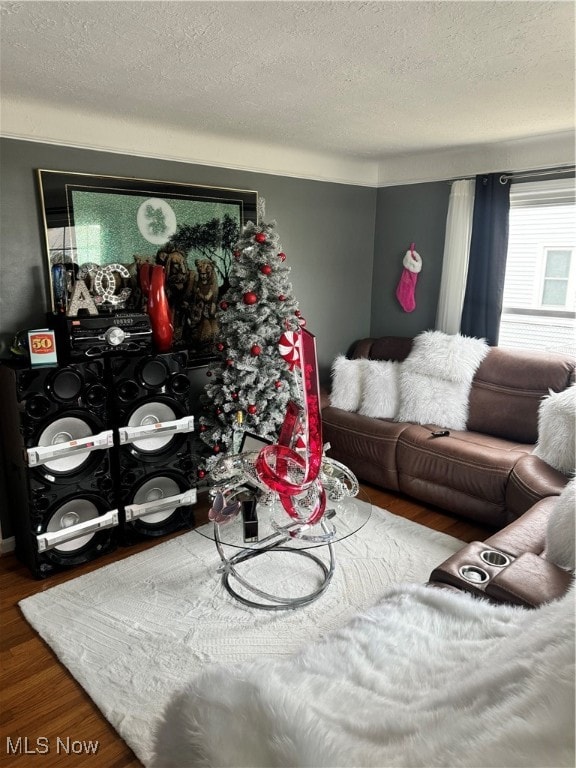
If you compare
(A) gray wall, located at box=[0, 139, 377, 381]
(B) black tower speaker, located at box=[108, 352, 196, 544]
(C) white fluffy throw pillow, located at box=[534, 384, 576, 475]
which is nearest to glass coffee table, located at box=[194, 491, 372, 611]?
(B) black tower speaker, located at box=[108, 352, 196, 544]

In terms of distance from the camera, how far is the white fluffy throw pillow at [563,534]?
71.3 inches

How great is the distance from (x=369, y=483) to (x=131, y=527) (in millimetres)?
1658

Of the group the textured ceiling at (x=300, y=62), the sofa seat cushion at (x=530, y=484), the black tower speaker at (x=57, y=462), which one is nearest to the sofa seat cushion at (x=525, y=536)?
the sofa seat cushion at (x=530, y=484)

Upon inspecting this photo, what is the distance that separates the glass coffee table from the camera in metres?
2.36

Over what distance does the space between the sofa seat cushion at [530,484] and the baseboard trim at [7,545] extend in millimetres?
2752

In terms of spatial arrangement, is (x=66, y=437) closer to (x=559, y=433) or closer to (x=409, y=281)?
(x=559, y=433)

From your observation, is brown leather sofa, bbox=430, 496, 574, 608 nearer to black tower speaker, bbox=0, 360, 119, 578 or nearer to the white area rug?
the white area rug

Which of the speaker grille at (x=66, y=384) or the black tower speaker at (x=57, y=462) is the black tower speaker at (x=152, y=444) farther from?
the speaker grille at (x=66, y=384)

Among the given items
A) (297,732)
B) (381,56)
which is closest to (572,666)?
(297,732)

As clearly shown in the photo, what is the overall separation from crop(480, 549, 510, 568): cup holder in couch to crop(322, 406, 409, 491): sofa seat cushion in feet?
4.83

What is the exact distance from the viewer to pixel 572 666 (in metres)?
0.90

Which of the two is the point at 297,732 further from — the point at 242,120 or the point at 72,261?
the point at 242,120

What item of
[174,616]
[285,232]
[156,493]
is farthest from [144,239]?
[174,616]

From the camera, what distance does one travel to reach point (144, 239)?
3150 mm
